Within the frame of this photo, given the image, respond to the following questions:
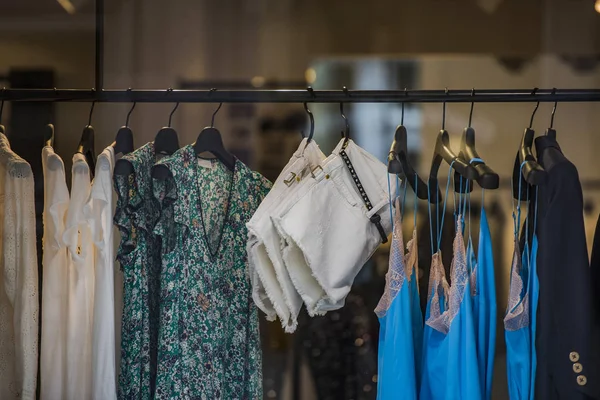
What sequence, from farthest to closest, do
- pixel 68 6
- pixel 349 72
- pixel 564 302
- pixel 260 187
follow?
1. pixel 349 72
2. pixel 68 6
3. pixel 260 187
4. pixel 564 302

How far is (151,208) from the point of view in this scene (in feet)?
6.04

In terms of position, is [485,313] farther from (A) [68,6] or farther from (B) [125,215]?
(A) [68,6]

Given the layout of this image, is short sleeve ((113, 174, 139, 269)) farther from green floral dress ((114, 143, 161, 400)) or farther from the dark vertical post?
A: the dark vertical post

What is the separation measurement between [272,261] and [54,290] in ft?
1.72

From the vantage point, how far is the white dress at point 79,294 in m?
1.79

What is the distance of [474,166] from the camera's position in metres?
1.72

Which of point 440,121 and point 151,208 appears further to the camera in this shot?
point 440,121

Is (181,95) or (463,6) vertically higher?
(463,6)

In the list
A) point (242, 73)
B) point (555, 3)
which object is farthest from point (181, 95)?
point (555, 3)

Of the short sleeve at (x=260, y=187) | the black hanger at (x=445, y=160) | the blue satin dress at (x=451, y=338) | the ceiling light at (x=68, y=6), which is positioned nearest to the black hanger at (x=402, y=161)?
the black hanger at (x=445, y=160)

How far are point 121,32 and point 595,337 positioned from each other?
5.26 ft

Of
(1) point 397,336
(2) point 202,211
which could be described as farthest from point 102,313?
(1) point 397,336

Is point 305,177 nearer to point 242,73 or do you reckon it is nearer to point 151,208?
point 151,208

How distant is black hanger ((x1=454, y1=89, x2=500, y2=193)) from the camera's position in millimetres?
1626
